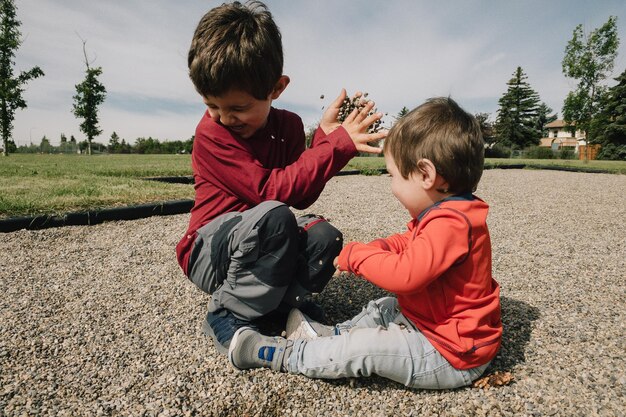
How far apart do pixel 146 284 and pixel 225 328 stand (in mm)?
1089

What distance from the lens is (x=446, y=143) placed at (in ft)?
5.32

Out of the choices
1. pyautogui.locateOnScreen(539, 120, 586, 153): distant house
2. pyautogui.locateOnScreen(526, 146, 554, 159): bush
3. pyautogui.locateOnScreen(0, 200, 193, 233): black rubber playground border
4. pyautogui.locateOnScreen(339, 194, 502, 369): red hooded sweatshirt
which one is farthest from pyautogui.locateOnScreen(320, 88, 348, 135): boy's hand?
pyautogui.locateOnScreen(539, 120, 586, 153): distant house

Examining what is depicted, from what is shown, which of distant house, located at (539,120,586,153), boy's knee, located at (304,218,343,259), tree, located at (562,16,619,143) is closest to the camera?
boy's knee, located at (304,218,343,259)

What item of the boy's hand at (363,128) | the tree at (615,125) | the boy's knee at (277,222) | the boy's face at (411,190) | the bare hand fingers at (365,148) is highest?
the tree at (615,125)

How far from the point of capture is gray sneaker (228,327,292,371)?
5.57 feet

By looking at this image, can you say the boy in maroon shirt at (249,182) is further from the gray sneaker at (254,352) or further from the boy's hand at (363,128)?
the gray sneaker at (254,352)

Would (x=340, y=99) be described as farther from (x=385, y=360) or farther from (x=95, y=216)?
(x=95, y=216)

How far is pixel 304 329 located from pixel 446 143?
108 centimetres

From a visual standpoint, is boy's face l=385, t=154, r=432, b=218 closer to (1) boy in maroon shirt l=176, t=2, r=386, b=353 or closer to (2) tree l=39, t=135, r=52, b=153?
(1) boy in maroon shirt l=176, t=2, r=386, b=353

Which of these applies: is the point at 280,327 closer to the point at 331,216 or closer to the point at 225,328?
the point at 225,328

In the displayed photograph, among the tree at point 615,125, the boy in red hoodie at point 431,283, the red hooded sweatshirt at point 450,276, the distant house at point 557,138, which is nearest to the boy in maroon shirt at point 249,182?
the boy in red hoodie at point 431,283

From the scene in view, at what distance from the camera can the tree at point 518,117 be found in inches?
1756

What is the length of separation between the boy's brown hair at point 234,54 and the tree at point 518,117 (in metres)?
47.6

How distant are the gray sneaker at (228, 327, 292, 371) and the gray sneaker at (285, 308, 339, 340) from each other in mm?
128
